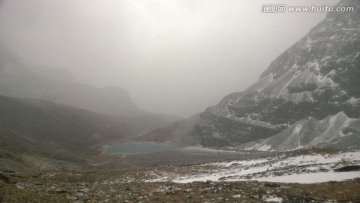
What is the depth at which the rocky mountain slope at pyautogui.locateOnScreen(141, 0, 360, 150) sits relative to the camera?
141m

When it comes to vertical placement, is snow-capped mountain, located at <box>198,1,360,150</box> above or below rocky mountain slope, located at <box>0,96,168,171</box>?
above

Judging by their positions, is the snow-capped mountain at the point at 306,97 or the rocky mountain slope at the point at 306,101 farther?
the snow-capped mountain at the point at 306,97

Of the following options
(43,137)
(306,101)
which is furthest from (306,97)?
(43,137)

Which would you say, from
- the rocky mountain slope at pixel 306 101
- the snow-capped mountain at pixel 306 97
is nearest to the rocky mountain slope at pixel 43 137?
the rocky mountain slope at pixel 306 101

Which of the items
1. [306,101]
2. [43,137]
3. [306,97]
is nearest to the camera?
[43,137]

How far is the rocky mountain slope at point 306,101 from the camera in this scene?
140625mm

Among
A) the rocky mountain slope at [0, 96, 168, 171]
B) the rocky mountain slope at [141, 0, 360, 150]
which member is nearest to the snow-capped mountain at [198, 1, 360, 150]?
the rocky mountain slope at [141, 0, 360, 150]

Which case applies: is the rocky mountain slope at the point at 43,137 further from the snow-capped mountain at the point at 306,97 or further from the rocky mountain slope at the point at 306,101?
the snow-capped mountain at the point at 306,97

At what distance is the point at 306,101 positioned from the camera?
512ft

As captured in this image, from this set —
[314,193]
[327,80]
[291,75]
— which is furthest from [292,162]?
[291,75]

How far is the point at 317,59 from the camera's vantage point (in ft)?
566

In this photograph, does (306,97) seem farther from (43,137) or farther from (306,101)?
(43,137)

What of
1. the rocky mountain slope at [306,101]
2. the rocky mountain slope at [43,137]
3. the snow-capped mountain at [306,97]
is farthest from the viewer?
the snow-capped mountain at [306,97]

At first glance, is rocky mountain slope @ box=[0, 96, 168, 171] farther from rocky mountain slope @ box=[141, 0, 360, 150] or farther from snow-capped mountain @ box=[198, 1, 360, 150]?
snow-capped mountain @ box=[198, 1, 360, 150]
